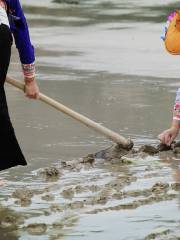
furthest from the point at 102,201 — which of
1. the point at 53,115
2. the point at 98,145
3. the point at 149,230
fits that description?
the point at 53,115

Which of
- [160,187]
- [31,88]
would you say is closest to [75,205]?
[160,187]

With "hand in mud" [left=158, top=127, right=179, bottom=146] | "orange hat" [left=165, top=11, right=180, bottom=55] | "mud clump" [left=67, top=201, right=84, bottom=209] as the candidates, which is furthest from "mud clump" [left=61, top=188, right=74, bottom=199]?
"orange hat" [left=165, top=11, right=180, bottom=55]

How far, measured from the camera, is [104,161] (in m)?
5.26

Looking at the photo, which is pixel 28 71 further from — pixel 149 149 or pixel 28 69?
pixel 149 149

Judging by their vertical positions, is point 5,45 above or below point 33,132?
above

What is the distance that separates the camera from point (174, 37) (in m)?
4.21

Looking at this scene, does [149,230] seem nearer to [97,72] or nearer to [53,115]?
[53,115]

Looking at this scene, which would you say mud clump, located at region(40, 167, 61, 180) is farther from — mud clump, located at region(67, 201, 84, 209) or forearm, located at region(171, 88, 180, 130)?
forearm, located at region(171, 88, 180, 130)

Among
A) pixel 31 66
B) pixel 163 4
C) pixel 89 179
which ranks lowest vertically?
pixel 163 4

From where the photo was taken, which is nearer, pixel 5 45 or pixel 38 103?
pixel 5 45

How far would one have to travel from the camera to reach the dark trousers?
4.16 meters

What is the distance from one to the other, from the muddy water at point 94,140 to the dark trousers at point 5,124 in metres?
0.22

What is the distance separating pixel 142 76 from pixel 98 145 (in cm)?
250

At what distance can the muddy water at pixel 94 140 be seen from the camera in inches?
157
